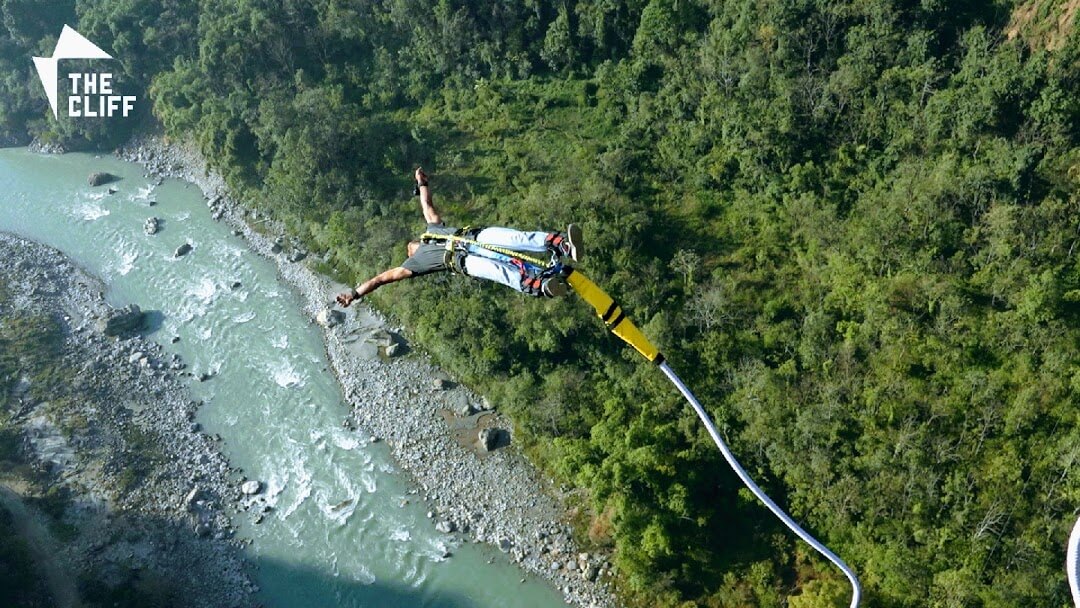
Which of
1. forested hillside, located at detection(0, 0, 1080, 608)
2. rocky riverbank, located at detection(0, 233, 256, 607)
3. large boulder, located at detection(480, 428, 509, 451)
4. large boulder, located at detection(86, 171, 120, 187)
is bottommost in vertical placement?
rocky riverbank, located at detection(0, 233, 256, 607)

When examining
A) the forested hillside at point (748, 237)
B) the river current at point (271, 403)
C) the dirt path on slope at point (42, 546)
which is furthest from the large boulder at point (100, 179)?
the dirt path on slope at point (42, 546)

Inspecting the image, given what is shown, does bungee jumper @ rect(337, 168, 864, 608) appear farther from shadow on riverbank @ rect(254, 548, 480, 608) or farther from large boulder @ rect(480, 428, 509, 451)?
shadow on riverbank @ rect(254, 548, 480, 608)

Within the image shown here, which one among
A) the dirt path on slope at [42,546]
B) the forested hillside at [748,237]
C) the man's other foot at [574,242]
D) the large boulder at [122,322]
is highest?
the man's other foot at [574,242]

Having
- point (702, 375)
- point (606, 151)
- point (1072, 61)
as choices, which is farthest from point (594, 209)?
point (1072, 61)

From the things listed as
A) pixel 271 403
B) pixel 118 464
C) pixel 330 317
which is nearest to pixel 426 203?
pixel 271 403

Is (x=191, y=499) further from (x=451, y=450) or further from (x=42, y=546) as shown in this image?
(x=451, y=450)

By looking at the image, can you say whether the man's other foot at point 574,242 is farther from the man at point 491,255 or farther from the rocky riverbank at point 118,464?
the rocky riverbank at point 118,464

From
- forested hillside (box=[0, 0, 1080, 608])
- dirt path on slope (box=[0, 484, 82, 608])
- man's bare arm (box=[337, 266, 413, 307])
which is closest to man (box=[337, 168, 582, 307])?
man's bare arm (box=[337, 266, 413, 307])
